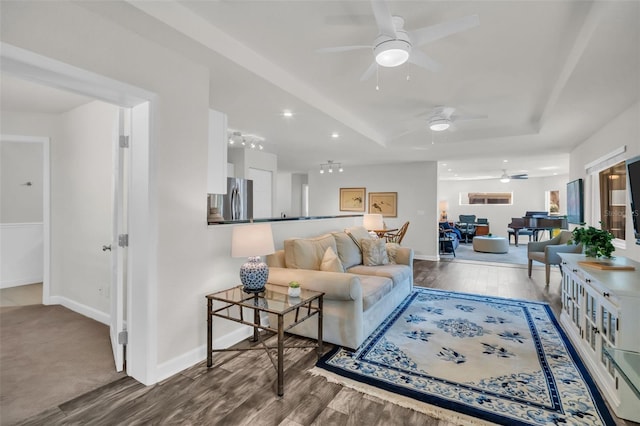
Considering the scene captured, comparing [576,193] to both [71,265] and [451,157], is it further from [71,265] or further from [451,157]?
[71,265]

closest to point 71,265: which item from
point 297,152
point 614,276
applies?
point 297,152

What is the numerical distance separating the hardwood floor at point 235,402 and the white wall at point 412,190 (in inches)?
228

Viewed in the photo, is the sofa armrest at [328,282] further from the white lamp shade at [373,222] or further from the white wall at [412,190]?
the white wall at [412,190]

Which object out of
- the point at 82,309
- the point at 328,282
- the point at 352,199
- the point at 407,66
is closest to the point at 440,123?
the point at 407,66

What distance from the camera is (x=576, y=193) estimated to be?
5637 mm

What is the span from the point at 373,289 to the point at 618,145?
3.49m

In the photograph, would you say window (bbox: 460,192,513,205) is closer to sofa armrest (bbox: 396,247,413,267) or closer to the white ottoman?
the white ottoman

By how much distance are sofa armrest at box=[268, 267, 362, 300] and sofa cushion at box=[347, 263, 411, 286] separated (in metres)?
1.04

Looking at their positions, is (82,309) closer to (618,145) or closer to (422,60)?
(422,60)

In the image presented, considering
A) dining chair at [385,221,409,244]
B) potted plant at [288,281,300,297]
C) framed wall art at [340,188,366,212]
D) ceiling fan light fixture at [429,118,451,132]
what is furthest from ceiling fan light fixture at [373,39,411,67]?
framed wall art at [340,188,366,212]

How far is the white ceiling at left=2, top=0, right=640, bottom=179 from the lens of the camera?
204 centimetres

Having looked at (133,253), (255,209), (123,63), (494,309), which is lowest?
(494,309)

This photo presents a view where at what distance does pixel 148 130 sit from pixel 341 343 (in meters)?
2.33

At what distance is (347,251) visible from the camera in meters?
4.04
